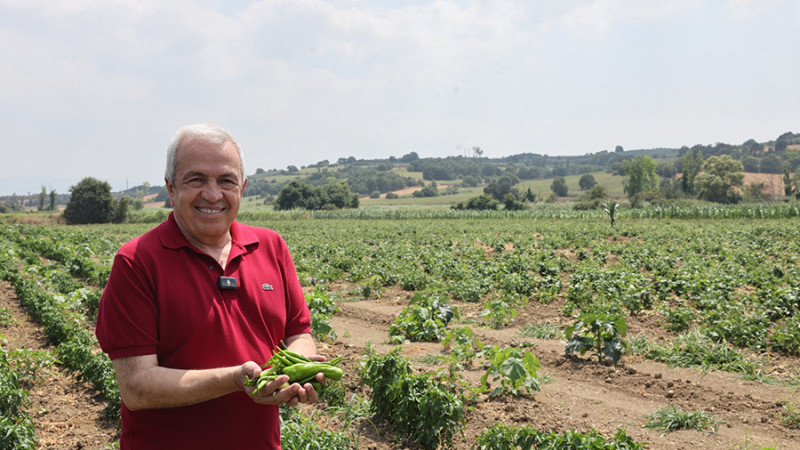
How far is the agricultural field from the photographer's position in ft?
17.2

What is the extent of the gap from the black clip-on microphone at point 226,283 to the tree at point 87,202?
231 ft

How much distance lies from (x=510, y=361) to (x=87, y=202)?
68777 millimetres

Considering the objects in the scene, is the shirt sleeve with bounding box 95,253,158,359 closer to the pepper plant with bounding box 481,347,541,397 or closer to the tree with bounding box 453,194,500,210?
the pepper plant with bounding box 481,347,541,397

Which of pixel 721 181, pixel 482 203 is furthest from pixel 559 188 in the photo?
pixel 482 203

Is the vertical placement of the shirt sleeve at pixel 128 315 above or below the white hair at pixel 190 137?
below

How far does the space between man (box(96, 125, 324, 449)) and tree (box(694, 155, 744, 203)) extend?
3538 inches

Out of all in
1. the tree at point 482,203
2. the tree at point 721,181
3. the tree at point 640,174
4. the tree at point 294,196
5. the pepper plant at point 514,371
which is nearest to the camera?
the pepper plant at point 514,371

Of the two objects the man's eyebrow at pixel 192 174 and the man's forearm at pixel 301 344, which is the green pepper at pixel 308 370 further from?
the man's eyebrow at pixel 192 174

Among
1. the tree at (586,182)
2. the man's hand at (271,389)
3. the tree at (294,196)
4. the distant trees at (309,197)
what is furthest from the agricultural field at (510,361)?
the tree at (586,182)

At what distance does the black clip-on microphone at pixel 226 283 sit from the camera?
233 cm

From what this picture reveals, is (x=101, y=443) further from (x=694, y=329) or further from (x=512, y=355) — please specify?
(x=694, y=329)

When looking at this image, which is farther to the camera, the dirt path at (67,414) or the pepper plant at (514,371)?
the pepper plant at (514,371)

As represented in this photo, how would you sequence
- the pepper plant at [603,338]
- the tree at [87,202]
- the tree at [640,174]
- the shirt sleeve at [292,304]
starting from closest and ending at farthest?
the shirt sleeve at [292,304] → the pepper plant at [603,338] → the tree at [87,202] → the tree at [640,174]

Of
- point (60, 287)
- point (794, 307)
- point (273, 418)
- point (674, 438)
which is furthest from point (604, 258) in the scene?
point (273, 418)
